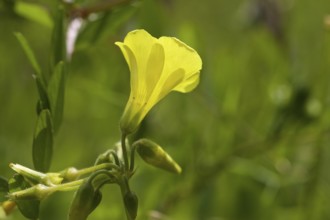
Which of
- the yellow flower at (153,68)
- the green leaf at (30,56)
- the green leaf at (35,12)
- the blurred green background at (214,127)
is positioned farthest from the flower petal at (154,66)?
the blurred green background at (214,127)

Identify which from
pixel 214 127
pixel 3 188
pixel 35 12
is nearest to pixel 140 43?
pixel 3 188

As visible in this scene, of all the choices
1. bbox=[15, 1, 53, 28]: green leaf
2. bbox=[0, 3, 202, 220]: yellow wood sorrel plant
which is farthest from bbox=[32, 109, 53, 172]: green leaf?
bbox=[15, 1, 53, 28]: green leaf

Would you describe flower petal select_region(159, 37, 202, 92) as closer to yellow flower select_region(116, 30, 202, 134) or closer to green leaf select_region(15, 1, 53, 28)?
yellow flower select_region(116, 30, 202, 134)

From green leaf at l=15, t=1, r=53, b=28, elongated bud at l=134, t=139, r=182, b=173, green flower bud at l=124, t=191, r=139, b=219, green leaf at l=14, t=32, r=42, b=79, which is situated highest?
green leaf at l=14, t=32, r=42, b=79

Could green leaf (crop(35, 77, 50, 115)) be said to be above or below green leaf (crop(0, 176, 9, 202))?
above

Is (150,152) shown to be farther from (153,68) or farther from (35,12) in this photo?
(35,12)

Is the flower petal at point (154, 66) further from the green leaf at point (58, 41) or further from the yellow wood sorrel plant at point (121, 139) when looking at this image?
the green leaf at point (58, 41)

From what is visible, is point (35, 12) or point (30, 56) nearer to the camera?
point (30, 56)

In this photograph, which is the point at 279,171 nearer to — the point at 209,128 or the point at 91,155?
the point at 209,128
